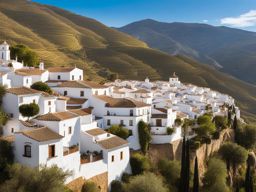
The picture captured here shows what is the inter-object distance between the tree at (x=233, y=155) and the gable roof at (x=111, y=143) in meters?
22.5

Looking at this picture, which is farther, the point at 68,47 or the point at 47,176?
the point at 68,47

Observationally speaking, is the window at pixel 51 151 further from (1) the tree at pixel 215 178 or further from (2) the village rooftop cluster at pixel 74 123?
(1) the tree at pixel 215 178

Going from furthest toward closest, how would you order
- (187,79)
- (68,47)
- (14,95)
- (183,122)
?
1. (68,47)
2. (187,79)
3. (183,122)
4. (14,95)

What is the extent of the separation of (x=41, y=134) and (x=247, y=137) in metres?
41.7

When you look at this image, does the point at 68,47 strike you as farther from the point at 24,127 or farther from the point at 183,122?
the point at 24,127

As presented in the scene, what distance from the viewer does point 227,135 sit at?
6266cm

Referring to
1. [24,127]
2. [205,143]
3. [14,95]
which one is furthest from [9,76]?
[205,143]

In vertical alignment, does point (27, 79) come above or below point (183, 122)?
above

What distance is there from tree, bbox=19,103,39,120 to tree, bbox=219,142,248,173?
30152 millimetres

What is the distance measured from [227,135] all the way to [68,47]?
9342 cm

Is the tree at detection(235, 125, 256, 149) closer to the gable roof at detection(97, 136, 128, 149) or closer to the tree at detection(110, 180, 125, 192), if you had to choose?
the gable roof at detection(97, 136, 128, 149)

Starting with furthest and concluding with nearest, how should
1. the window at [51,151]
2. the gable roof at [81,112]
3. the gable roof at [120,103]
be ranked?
the gable roof at [120,103] < the gable roof at [81,112] < the window at [51,151]

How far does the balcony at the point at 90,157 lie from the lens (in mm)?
34406

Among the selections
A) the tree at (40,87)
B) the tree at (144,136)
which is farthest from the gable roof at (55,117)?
the tree at (144,136)
